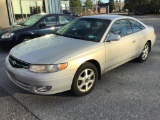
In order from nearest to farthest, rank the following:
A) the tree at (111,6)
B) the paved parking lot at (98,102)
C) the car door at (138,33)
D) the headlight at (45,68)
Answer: the paved parking lot at (98,102) → the headlight at (45,68) → the car door at (138,33) → the tree at (111,6)

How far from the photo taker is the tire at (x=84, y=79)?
3465 millimetres

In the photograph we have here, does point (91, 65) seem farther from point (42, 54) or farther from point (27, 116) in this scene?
point (27, 116)

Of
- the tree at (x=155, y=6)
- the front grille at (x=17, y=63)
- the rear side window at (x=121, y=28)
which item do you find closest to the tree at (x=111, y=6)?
the tree at (x=155, y=6)

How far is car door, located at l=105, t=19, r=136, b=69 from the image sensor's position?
4.11 metres

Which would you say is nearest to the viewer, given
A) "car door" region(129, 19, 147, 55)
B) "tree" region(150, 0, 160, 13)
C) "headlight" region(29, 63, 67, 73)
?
"headlight" region(29, 63, 67, 73)

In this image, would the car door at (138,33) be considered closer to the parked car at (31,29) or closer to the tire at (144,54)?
the tire at (144,54)

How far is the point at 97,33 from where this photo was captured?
4.12 meters

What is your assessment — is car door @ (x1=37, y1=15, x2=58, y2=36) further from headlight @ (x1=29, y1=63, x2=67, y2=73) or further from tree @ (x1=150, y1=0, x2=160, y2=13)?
tree @ (x1=150, y1=0, x2=160, y2=13)

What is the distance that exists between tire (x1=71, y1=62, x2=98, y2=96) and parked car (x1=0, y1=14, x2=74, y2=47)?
410 cm

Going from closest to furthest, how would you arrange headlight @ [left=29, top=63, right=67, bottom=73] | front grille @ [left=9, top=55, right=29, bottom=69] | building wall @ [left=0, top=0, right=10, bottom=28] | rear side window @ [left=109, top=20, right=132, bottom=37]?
headlight @ [left=29, top=63, right=67, bottom=73] < front grille @ [left=9, top=55, right=29, bottom=69] < rear side window @ [left=109, top=20, right=132, bottom=37] < building wall @ [left=0, top=0, right=10, bottom=28]

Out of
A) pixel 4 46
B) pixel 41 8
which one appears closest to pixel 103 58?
pixel 4 46

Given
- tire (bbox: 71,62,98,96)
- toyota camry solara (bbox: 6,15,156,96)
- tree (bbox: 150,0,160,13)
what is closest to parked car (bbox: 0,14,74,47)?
toyota camry solara (bbox: 6,15,156,96)

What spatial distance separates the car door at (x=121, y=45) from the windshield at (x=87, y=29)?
0.69 ft

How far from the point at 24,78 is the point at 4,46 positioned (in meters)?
4.17
